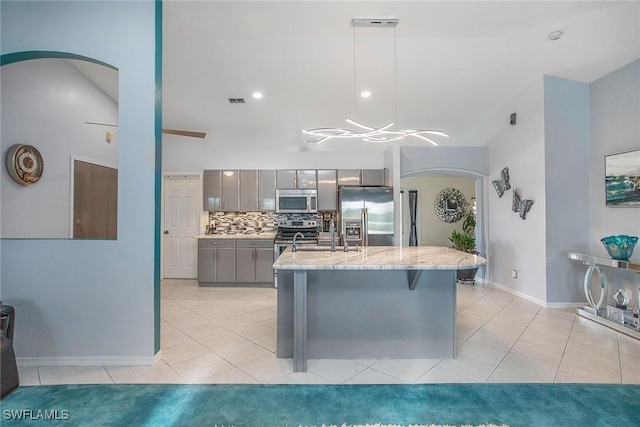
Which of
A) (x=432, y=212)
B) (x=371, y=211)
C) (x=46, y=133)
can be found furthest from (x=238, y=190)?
(x=432, y=212)

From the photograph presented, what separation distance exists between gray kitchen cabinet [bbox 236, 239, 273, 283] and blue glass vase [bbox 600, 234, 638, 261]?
479cm

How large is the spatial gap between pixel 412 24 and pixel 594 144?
3212 mm

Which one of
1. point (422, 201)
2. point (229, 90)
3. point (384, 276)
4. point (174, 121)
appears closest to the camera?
point (384, 276)

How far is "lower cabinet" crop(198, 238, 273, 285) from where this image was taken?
17.0 feet

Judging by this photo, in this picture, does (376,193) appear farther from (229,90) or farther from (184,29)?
(184,29)

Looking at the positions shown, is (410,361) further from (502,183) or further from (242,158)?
(242,158)

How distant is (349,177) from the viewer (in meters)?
5.57

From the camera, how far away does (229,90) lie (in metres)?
4.10

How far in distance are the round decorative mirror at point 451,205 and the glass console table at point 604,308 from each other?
186 inches

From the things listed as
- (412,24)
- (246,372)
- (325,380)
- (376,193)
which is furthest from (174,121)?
(325,380)

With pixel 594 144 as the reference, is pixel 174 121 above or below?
above

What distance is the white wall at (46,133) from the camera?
311 centimetres

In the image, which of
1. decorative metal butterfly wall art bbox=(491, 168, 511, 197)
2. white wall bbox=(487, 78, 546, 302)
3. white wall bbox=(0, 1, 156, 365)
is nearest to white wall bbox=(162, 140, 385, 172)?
decorative metal butterfly wall art bbox=(491, 168, 511, 197)

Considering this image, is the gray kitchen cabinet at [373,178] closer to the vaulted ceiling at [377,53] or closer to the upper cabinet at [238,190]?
the vaulted ceiling at [377,53]
